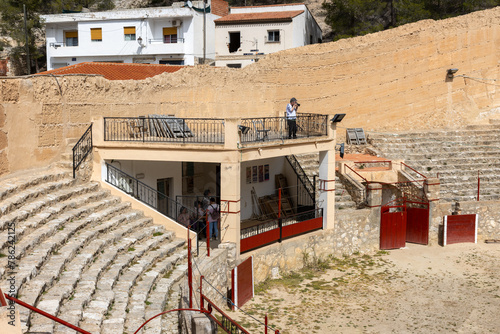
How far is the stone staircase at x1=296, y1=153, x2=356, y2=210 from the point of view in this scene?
69.4 ft

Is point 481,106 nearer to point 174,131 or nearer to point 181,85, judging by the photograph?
point 181,85

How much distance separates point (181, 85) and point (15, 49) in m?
19.6

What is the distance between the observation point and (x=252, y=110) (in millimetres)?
25672

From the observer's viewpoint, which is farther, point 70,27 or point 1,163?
point 70,27

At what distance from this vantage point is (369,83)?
92.1 ft

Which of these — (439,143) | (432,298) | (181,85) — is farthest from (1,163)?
(439,143)

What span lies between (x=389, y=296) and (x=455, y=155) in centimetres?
1118

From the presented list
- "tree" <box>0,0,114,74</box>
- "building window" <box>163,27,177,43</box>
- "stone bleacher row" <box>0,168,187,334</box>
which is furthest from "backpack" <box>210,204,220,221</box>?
"tree" <box>0,0,114,74</box>

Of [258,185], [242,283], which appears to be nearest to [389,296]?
[242,283]

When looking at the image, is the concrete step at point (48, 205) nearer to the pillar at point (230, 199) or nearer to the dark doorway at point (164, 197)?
the dark doorway at point (164, 197)

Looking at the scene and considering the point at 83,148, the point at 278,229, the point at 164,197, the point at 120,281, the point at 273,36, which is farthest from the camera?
the point at 273,36

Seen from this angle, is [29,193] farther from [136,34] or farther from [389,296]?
[136,34]

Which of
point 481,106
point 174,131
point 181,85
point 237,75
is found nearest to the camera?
point 174,131

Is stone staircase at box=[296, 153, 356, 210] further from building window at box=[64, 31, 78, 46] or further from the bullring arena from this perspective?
building window at box=[64, 31, 78, 46]
